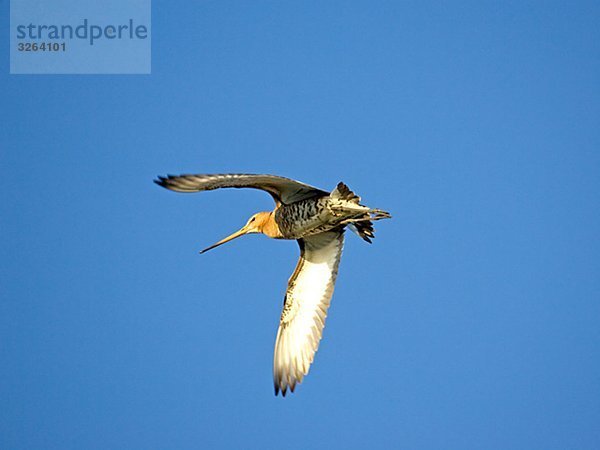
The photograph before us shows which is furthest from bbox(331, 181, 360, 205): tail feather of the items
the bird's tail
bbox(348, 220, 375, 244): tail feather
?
bbox(348, 220, 375, 244): tail feather

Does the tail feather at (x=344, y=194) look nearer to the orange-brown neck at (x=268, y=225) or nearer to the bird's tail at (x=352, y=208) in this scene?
the bird's tail at (x=352, y=208)

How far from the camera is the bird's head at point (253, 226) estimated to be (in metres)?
12.1

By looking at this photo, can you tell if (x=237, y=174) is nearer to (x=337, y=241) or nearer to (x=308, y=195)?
(x=308, y=195)

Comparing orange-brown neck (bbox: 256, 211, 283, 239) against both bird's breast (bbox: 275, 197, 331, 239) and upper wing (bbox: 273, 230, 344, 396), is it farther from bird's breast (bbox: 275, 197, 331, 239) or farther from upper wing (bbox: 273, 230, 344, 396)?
upper wing (bbox: 273, 230, 344, 396)

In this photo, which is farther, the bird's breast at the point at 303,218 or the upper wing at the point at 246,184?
the bird's breast at the point at 303,218

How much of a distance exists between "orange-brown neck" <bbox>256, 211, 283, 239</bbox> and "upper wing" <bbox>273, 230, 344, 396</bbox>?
21.7 inches

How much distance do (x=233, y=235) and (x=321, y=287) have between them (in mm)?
1466

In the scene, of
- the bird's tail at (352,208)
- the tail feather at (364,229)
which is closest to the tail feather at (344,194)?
the bird's tail at (352,208)

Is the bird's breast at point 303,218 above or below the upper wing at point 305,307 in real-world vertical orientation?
above

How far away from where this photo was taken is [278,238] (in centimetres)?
1195

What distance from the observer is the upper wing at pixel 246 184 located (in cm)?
934

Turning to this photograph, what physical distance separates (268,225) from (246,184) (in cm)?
187

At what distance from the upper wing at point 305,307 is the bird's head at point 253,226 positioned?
613mm

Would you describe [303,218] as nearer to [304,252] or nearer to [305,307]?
[304,252]
